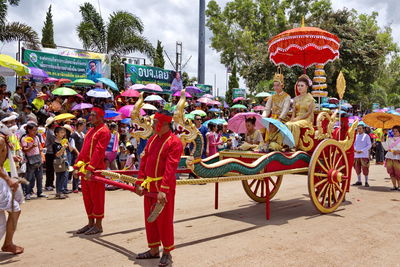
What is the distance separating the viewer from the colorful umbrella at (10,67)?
1006 centimetres

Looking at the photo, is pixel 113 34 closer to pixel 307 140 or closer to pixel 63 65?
pixel 63 65

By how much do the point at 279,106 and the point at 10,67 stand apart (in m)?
7.31

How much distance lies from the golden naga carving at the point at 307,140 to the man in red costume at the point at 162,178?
3422mm

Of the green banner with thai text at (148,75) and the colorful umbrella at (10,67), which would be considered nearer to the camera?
the colorful umbrella at (10,67)

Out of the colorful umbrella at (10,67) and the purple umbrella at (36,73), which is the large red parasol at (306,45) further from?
the purple umbrella at (36,73)

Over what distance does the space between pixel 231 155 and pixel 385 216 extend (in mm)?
3003

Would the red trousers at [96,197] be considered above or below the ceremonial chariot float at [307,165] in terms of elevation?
Answer: below

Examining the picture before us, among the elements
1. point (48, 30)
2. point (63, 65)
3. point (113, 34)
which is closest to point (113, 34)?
point (113, 34)

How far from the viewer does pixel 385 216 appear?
6.84 meters

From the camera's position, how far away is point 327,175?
273 inches

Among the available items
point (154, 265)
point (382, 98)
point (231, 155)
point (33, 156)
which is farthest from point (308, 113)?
point (382, 98)

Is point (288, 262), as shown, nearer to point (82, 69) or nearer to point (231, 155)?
point (231, 155)

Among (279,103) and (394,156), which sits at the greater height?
(279,103)

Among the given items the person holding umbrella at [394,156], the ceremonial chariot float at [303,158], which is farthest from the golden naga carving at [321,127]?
the person holding umbrella at [394,156]
